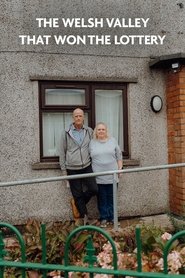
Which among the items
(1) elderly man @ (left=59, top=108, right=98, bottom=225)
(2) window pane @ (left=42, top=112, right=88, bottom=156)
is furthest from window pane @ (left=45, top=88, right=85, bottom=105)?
(1) elderly man @ (left=59, top=108, right=98, bottom=225)

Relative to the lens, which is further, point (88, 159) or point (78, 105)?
point (78, 105)

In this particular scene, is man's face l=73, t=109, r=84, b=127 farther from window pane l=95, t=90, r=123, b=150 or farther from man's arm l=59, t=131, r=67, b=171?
window pane l=95, t=90, r=123, b=150

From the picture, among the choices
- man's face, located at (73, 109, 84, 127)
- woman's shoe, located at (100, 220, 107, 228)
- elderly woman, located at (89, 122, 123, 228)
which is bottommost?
woman's shoe, located at (100, 220, 107, 228)

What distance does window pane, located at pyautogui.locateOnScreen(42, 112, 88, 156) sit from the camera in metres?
6.05

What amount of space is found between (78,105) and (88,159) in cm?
94

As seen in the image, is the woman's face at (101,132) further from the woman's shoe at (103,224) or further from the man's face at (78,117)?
the woman's shoe at (103,224)

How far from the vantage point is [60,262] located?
3.28 metres

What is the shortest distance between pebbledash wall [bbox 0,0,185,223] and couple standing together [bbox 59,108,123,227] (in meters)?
0.36

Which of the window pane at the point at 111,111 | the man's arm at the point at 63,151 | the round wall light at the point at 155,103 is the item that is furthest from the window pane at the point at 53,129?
the round wall light at the point at 155,103

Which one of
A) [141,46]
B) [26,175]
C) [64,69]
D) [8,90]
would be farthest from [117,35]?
[26,175]

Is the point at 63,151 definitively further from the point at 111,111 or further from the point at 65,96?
the point at 111,111

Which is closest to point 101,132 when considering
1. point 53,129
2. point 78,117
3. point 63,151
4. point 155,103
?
point 78,117

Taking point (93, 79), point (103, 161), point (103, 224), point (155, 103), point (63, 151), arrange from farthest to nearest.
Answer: point (155, 103) → point (93, 79) → point (63, 151) → point (103, 161) → point (103, 224)

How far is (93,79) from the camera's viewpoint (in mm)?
6098
